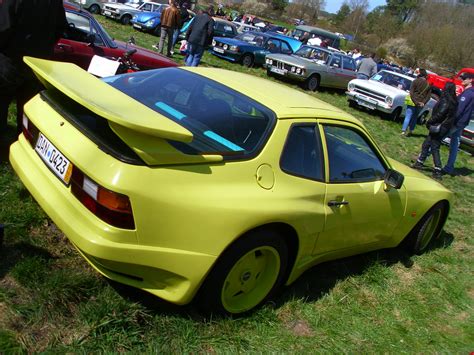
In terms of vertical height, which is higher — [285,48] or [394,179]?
[394,179]

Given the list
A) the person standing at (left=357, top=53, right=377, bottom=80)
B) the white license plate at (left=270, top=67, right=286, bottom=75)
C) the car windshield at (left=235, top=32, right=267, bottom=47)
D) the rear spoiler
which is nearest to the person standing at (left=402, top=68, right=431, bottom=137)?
the white license plate at (left=270, top=67, right=286, bottom=75)

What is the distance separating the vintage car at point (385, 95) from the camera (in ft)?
43.1

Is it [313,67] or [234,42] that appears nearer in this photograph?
[313,67]

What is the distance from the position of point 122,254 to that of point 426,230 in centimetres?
363

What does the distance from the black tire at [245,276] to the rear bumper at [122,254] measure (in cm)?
15

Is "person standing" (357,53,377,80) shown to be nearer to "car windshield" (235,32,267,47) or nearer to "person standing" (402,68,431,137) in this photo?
"car windshield" (235,32,267,47)

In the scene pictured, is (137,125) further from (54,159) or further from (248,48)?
(248,48)

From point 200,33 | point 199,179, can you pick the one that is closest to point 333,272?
point 199,179

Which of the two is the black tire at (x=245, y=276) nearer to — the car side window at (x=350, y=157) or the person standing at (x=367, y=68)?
the car side window at (x=350, y=157)

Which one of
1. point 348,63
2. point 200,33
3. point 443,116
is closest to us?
point 443,116

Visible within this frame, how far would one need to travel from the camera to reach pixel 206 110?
310cm

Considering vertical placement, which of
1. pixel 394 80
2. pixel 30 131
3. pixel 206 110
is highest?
pixel 206 110

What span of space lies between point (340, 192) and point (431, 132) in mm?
6172

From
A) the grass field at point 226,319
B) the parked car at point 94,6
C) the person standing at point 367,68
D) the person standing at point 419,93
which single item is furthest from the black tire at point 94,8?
the grass field at point 226,319
